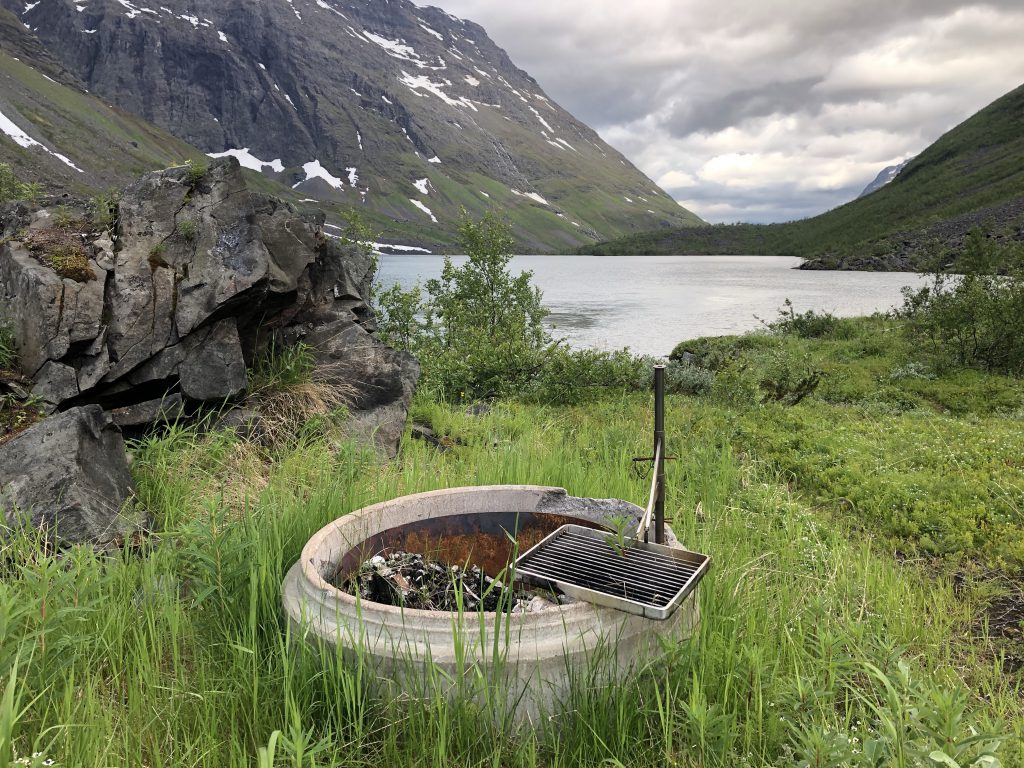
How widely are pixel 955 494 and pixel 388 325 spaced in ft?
40.8

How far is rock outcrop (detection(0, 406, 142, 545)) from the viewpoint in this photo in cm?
411

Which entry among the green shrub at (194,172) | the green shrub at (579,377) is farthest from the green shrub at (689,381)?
the green shrub at (194,172)

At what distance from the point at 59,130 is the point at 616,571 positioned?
16203 centimetres

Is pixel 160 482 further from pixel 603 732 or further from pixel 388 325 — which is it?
pixel 388 325

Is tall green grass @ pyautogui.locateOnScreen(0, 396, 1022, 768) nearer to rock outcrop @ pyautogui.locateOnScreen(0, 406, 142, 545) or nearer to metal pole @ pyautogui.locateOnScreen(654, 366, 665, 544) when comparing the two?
rock outcrop @ pyautogui.locateOnScreen(0, 406, 142, 545)

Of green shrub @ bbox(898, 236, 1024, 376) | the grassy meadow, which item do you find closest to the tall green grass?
the grassy meadow

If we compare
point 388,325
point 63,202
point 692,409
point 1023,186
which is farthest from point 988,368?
point 1023,186

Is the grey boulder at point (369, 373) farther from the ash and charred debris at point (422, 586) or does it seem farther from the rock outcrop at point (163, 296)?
the ash and charred debris at point (422, 586)

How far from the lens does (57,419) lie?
4.66m

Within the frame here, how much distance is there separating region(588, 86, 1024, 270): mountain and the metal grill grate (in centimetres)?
7506

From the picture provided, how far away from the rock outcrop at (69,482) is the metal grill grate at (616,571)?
8.90 ft

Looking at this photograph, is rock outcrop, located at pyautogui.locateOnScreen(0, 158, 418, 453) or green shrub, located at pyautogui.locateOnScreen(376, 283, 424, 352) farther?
green shrub, located at pyautogui.locateOnScreen(376, 283, 424, 352)

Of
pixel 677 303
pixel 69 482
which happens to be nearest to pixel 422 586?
pixel 69 482

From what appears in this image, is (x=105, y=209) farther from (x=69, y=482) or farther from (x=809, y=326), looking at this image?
(x=809, y=326)
